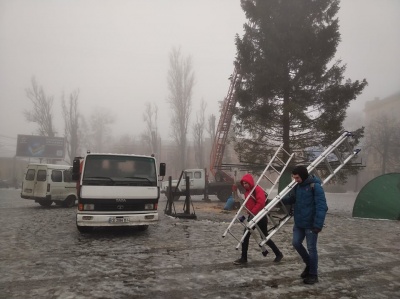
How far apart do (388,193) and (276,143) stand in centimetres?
641

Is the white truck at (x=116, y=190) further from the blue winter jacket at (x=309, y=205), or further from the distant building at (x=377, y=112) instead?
the distant building at (x=377, y=112)

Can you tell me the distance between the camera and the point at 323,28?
52.4ft

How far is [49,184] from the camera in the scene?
15461 millimetres

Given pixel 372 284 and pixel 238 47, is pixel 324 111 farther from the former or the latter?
pixel 372 284

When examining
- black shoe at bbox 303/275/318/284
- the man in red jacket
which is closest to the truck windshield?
the man in red jacket

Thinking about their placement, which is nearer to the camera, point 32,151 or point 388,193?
point 388,193

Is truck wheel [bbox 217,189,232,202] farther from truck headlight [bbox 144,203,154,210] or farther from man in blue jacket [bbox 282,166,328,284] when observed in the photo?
man in blue jacket [bbox 282,166,328,284]

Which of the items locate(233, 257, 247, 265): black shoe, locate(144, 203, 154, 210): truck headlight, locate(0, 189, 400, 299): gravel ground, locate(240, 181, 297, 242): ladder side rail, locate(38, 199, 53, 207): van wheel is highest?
locate(240, 181, 297, 242): ladder side rail

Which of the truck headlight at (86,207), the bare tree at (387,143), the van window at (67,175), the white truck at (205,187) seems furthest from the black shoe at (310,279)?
the bare tree at (387,143)

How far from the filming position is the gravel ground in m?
4.48

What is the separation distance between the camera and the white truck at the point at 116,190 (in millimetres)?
7992

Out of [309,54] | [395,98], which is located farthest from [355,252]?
[395,98]

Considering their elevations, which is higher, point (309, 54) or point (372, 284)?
point (309, 54)

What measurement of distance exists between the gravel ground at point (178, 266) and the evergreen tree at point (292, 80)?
7186 mm
